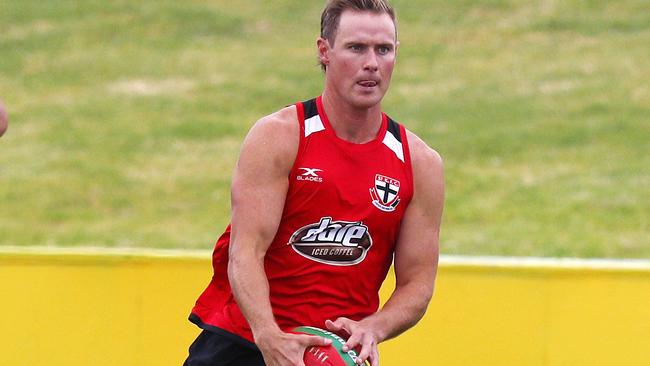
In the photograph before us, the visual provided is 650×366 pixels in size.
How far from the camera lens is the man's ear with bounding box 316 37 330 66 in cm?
449

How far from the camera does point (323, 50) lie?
4.52 metres

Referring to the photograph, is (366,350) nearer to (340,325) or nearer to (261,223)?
(340,325)

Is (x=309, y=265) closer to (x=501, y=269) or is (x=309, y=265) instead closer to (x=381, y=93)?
(x=381, y=93)

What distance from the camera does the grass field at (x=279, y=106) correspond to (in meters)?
13.1

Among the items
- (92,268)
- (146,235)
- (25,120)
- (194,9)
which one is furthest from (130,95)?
(92,268)

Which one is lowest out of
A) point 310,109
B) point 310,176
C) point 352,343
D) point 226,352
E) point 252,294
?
point 226,352

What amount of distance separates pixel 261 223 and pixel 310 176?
0.84 feet

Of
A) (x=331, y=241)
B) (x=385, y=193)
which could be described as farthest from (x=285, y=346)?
(x=385, y=193)

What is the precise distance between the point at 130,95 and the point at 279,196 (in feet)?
44.3

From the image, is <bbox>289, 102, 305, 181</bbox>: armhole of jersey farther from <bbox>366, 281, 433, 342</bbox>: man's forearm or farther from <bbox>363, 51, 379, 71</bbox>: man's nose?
<bbox>366, 281, 433, 342</bbox>: man's forearm

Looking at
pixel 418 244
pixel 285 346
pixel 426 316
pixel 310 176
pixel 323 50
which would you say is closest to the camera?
pixel 285 346

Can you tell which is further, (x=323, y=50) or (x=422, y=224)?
(x=422, y=224)

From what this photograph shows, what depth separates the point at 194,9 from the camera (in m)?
20.7

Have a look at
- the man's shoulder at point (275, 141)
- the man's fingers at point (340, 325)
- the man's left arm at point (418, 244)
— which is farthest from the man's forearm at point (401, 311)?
the man's shoulder at point (275, 141)
